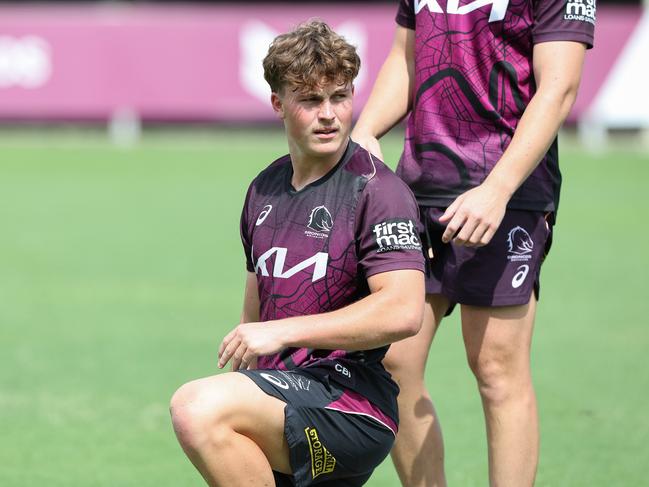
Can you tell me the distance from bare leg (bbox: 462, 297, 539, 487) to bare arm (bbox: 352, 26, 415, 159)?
77 cm

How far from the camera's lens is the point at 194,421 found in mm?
3324

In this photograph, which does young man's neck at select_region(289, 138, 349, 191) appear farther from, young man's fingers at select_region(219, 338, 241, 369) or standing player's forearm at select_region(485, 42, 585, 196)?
young man's fingers at select_region(219, 338, 241, 369)

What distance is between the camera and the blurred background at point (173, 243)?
224 inches

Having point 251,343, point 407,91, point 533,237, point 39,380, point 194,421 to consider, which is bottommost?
point 39,380

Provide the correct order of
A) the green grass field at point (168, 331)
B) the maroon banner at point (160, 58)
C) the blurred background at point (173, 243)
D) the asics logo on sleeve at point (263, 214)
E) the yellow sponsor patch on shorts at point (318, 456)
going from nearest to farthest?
1. the yellow sponsor patch on shorts at point (318, 456)
2. the asics logo on sleeve at point (263, 214)
3. the green grass field at point (168, 331)
4. the blurred background at point (173, 243)
5. the maroon banner at point (160, 58)

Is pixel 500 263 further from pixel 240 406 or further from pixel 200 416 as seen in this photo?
pixel 200 416

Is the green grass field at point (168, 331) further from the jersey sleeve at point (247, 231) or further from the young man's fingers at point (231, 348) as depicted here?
the young man's fingers at point (231, 348)

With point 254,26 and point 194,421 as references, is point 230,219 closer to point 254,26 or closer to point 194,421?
point 254,26

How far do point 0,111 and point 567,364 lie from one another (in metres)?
14.0

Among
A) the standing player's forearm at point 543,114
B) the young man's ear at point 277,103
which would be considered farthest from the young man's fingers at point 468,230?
the young man's ear at point 277,103

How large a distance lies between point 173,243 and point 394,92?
672 centimetres

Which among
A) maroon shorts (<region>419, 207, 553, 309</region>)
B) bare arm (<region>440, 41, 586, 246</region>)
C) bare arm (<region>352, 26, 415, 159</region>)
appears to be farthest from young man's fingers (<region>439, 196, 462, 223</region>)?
bare arm (<region>352, 26, 415, 159</region>)

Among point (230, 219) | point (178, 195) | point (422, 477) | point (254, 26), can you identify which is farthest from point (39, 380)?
point (254, 26)

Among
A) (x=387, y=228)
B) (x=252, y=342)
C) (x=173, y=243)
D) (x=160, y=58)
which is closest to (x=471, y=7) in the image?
(x=387, y=228)
